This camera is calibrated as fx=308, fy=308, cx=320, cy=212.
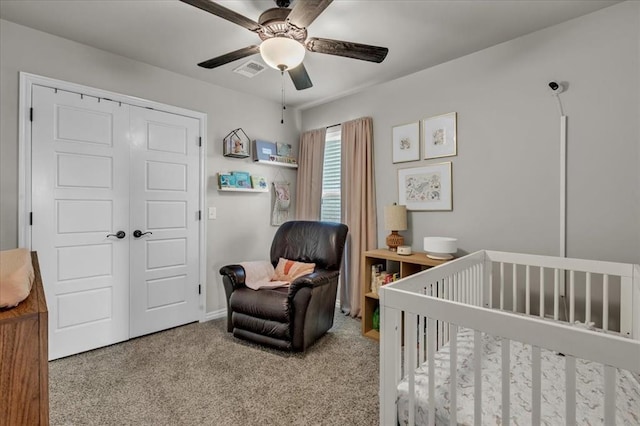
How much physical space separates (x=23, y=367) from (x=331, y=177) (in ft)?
10.6

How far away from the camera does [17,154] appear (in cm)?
221

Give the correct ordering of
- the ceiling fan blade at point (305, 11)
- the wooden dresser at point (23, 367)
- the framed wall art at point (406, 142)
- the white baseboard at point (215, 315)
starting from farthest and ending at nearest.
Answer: the white baseboard at point (215, 315), the framed wall art at point (406, 142), the ceiling fan blade at point (305, 11), the wooden dresser at point (23, 367)

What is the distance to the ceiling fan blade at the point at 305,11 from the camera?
143cm

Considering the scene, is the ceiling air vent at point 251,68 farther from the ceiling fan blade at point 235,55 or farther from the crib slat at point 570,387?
the crib slat at point 570,387

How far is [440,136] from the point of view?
2.76m

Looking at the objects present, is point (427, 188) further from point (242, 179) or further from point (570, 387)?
point (570, 387)

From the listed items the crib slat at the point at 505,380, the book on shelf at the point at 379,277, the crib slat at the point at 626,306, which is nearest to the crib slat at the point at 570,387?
the crib slat at the point at 505,380

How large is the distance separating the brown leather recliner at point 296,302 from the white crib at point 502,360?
3.49 feet

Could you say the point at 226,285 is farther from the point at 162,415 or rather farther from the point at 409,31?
the point at 409,31

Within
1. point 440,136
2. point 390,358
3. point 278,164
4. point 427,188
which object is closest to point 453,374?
point 390,358

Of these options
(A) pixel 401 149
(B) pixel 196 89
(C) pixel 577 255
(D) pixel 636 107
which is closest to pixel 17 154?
(B) pixel 196 89

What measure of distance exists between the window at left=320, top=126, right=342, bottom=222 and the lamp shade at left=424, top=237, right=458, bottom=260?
1.33m

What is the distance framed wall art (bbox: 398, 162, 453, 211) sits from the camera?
273 centimetres

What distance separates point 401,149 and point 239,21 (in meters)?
1.89
